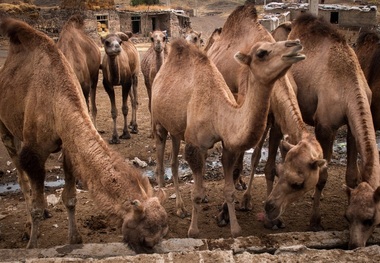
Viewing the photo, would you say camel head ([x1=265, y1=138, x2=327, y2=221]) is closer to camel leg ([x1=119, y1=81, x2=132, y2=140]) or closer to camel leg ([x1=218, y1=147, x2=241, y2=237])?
camel leg ([x1=218, y1=147, x2=241, y2=237])

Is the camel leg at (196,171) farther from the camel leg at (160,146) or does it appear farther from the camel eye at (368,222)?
the camel eye at (368,222)

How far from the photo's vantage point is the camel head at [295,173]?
476 centimetres

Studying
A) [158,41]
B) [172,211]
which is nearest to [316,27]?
[172,211]

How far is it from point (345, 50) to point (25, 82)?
442 cm

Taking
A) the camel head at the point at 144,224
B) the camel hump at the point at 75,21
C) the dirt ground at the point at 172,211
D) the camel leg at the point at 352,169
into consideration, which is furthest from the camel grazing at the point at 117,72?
the camel head at the point at 144,224

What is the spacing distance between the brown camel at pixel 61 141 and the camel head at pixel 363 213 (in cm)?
213

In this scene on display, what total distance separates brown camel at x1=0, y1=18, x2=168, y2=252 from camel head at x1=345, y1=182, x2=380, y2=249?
2128 millimetres

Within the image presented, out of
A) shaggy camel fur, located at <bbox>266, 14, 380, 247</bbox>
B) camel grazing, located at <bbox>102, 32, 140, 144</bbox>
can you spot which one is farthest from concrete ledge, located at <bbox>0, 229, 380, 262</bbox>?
camel grazing, located at <bbox>102, 32, 140, 144</bbox>

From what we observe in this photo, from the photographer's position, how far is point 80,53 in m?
9.39

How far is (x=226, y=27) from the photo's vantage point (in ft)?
26.3

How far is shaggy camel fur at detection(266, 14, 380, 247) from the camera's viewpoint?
501cm

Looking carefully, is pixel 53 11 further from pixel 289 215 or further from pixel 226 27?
pixel 289 215

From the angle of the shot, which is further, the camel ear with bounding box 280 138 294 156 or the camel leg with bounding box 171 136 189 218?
the camel leg with bounding box 171 136 189 218

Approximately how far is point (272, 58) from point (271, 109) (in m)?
1.67
